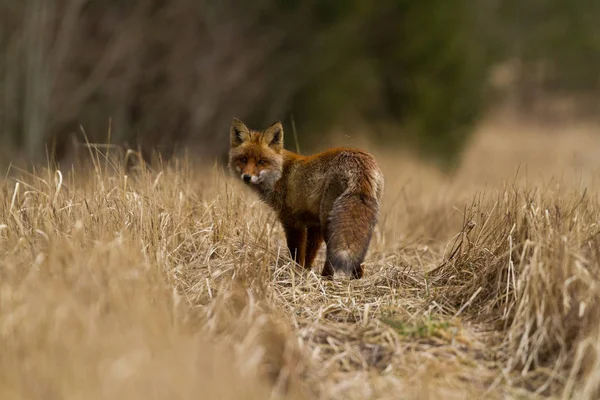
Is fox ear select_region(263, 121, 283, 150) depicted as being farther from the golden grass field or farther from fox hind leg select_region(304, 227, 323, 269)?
fox hind leg select_region(304, 227, 323, 269)

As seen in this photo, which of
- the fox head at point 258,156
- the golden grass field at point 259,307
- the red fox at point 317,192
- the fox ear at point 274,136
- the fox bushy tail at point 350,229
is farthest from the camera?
the fox ear at point 274,136

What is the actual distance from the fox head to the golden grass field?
29 centimetres

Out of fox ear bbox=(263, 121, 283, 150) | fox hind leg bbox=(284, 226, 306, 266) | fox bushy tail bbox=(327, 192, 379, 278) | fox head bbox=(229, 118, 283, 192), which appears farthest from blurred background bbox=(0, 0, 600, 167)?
fox bushy tail bbox=(327, 192, 379, 278)

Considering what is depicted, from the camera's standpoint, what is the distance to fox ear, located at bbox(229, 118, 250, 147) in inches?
241

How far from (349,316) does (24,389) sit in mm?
1973

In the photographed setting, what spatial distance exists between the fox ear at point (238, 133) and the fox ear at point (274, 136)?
183mm

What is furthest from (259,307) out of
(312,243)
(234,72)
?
(234,72)

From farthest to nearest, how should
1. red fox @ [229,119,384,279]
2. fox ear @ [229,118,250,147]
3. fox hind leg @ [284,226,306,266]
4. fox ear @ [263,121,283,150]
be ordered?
fox ear @ [229,118,250,147]
fox ear @ [263,121,283,150]
fox hind leg @ [284,226,306,266]
red fox @ [229,119,384,279]

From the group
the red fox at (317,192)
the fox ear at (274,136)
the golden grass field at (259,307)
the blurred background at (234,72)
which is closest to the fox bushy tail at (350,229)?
the red fox at (317,192)

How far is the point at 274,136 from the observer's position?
19.9ft

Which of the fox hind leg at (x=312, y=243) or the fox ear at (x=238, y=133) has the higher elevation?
the fox ear at (x=238, y=133)

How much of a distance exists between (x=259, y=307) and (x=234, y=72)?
12863 millimetres

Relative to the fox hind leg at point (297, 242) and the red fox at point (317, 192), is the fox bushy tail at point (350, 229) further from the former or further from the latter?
the fox hind leg at point (297, 242)

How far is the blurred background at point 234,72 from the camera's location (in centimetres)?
1503
